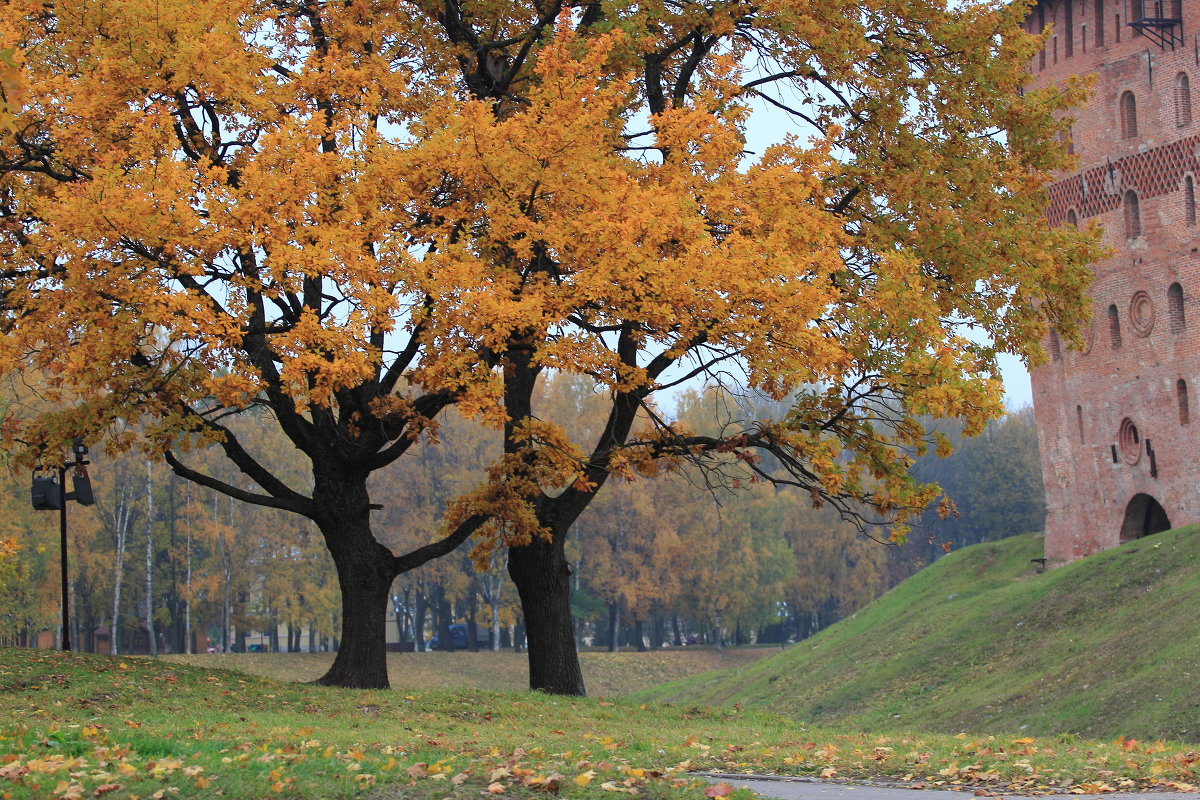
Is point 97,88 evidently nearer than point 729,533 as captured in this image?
Yes

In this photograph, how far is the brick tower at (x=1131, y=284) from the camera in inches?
1612

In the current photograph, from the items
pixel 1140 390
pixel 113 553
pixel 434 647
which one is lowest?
pixel 434 647

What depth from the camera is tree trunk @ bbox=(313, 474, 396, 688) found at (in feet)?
59.2

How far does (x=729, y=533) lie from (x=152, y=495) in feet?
92.2

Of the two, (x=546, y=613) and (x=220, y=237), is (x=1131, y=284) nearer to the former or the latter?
(x=546, y=613)

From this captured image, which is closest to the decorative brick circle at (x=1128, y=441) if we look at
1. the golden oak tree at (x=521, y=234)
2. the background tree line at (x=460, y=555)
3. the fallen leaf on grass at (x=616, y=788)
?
the background tree line at (x=460, y=555)

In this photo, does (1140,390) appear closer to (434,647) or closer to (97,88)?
(97,88)

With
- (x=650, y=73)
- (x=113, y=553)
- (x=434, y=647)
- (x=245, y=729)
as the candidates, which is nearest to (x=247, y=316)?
(x=245, y=729)

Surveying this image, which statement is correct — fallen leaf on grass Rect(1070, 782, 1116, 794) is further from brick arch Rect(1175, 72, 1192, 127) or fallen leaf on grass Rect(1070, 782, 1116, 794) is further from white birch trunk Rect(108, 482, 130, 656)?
white birch trunk Rect(108, 482, 130, 656)

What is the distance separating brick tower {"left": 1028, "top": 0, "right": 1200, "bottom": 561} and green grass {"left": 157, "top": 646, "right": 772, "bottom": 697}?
20.0m

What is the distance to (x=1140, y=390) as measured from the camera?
42281mm

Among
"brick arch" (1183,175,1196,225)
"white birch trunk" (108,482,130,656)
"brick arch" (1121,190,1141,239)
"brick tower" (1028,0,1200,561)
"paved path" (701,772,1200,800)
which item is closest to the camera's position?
"paved path" (701,772,1200,800)

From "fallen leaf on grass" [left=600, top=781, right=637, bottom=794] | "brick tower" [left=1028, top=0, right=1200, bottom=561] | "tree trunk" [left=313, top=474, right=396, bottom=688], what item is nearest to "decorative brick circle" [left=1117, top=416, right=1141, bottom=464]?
"brick tower" [left=1028, top=0, right=1200, bottom=561]

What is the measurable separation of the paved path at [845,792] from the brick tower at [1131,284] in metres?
34.5
